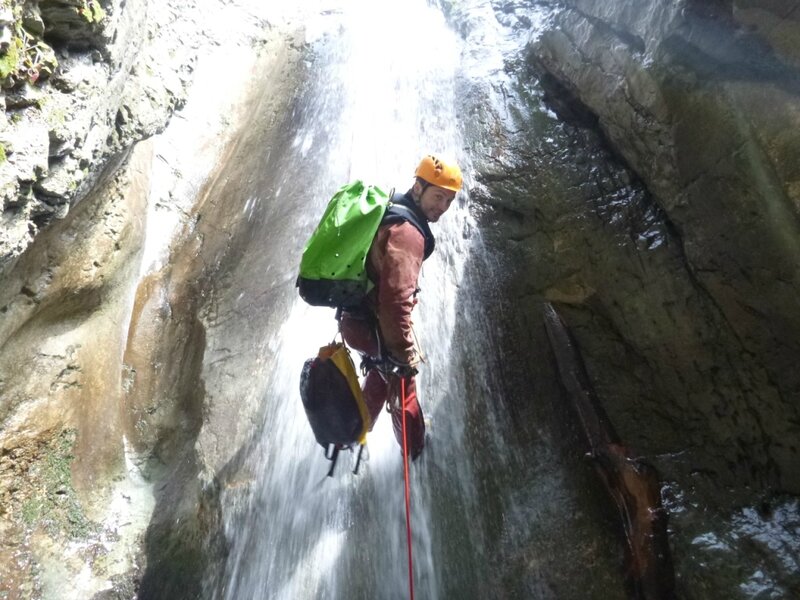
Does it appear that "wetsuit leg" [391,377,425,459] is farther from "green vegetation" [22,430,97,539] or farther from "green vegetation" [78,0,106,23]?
"green vegetation" [78,0,106,23]

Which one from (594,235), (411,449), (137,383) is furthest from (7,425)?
(594,235)

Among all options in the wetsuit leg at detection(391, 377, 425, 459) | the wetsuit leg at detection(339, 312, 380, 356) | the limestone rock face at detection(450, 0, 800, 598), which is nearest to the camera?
the limestone rock face at detection(450, 0, 800, 598)

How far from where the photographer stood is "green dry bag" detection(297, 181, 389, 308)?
3.37 m

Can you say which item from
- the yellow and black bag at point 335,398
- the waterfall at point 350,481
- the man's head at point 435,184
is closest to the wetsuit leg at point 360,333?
the yellow and black bag at point 335,398

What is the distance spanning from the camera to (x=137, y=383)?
17.1 feet

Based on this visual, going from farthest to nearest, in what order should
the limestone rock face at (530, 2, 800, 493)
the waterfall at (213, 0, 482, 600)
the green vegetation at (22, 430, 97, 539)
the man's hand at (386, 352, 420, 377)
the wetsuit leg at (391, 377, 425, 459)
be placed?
the green vegetation at (22, 430, 97, 539)
the waterfall at (213, 0, 482, 600)
the wetsuit leg at (391, 377, 425, 459)
the man's hand at (386, 352, 420, 377)
the limestone rock face at (530, 2, 800, 493)

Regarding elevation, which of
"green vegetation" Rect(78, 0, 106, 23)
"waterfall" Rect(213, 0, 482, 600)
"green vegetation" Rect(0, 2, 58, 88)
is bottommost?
"waterfall" Rect(213, 0, 482, 600)

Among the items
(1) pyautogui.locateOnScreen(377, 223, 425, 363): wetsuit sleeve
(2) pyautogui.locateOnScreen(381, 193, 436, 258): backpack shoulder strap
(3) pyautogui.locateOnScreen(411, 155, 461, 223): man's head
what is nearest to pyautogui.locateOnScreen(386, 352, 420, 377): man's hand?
(1) pyautogui.locateOnScreen(377, 223, 425, 363): wetsuit sleeve

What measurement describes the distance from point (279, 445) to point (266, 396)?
0.48 meters

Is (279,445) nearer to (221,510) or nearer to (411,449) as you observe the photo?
(221,510)

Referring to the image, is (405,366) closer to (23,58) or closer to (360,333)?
(360,333)

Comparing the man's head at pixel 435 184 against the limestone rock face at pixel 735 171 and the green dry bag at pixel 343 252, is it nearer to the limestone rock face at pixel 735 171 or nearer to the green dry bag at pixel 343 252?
the green dry bag at pixel 343 252

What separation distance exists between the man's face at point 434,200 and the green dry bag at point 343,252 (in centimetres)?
27

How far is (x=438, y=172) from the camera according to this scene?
351 centimetres
